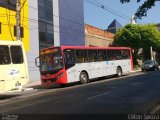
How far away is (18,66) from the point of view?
2212 centimetres

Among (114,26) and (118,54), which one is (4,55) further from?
(114,26)

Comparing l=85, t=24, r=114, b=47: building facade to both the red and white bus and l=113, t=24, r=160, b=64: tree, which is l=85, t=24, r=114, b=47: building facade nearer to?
l=113, t=24, r=160, b=64: tree

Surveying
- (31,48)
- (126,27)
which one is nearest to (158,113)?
(31,48)

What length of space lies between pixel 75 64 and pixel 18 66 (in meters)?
7.66

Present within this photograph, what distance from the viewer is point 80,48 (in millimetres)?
30031

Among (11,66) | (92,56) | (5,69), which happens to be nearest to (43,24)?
(92,56)

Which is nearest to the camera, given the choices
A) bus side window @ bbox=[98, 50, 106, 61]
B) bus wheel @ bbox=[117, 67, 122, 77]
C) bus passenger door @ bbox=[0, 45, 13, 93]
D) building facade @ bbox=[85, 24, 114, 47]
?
bus passenger door @ bbox=[0, 45, 13, 93]

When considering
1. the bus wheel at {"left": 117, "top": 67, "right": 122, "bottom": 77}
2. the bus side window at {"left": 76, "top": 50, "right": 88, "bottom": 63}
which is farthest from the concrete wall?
the bus side window at {"left": 76, "top": 50, "right": 88, "bottom": 63}

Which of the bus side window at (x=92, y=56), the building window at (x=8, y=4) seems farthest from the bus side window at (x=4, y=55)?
the building window at (x=8, y=4)

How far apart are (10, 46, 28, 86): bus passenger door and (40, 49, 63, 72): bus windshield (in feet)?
18.3

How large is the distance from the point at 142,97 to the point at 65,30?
27.6m

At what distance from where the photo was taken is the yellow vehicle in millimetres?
21000

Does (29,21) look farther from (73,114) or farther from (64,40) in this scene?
(73,114)

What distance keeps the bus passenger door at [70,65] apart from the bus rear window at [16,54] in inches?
237
